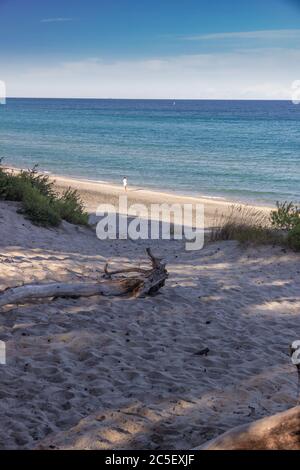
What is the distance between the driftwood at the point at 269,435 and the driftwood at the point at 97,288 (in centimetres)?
422

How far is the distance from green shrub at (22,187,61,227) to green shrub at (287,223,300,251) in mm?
5430

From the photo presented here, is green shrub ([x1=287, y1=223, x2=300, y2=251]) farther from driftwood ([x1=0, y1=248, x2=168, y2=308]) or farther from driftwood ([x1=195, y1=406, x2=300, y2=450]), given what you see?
driftwood ([x1=195, y1=406, x2=300, y2=450])

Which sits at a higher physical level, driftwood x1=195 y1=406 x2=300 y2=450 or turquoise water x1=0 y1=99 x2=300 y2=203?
turquoise water x1=0 y1=99 x2=300 y2=203

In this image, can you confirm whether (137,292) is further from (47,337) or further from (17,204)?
(17,204)

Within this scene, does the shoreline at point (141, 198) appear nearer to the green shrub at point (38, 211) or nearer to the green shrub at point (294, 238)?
the green shrub at point (38, 211)

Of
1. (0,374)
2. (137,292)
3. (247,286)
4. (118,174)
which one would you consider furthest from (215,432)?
(118,174)

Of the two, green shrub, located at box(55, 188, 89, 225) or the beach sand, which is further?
green shrub, located at box(55, 188, 89, 225)

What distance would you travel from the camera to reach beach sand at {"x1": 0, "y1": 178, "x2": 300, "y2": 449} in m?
4.32

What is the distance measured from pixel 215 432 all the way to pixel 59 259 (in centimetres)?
576

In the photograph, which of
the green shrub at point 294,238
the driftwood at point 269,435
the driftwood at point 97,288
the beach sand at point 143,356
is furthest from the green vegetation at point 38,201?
the driftwood at point 269,435

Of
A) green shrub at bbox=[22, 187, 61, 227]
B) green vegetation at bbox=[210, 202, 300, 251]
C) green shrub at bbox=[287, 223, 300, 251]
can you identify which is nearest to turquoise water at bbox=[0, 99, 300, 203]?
green vegetation at bbox=[210, 202, 300, 251]

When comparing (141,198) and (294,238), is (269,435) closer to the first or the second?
(294,238)

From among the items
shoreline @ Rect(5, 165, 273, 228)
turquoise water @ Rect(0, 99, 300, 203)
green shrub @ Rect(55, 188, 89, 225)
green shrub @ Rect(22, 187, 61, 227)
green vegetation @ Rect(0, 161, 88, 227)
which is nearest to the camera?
green shrub @ Rect(22, 187, 61, 227)

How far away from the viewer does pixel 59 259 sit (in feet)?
31.1
